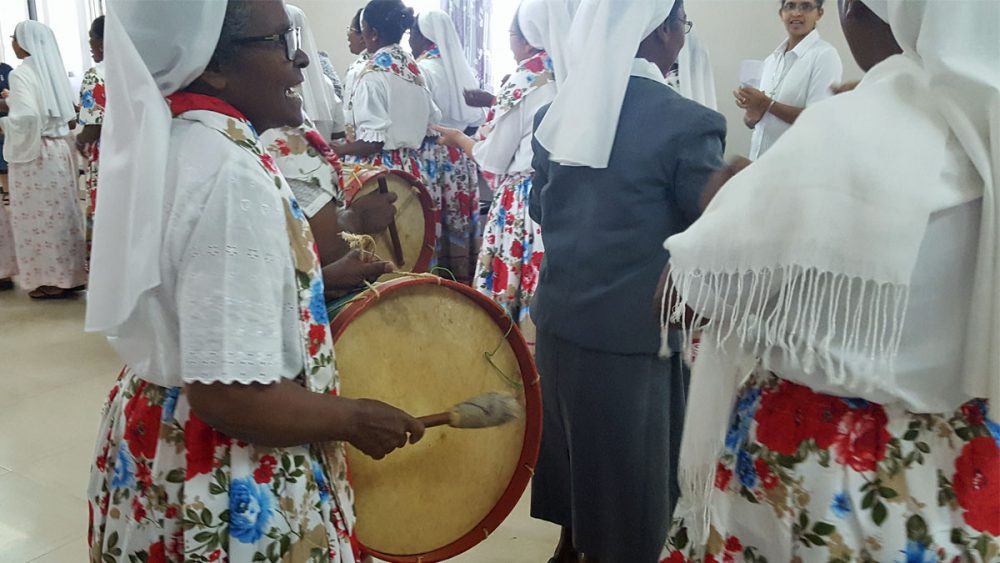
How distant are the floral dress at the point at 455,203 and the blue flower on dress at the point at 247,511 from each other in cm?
375

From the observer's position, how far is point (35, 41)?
529 centimetres

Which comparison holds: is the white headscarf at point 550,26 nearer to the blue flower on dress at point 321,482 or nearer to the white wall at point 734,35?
the blue flower on dress at point 321,482

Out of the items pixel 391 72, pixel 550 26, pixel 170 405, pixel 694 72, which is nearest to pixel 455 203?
pixel 391 72

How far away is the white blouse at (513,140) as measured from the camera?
3.34 meters

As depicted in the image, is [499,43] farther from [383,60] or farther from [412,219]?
[412,219]

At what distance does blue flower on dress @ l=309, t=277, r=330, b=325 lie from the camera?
122cm

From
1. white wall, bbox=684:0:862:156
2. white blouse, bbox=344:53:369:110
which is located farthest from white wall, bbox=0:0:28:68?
white wall, bbox=684:0:862:156

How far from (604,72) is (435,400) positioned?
0.88 m

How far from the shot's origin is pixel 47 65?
537cm

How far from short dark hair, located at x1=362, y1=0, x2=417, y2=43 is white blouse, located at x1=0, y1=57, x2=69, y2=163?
8.22 ft

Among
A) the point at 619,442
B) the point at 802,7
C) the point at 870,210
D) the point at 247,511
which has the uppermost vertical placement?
the point at 802,7

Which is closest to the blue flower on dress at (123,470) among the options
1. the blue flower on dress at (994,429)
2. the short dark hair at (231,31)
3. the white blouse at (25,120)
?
the short dark hair at (231,31)

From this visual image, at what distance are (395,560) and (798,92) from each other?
3596 millimetres

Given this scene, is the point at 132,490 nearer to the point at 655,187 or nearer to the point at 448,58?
the point at 655,187
